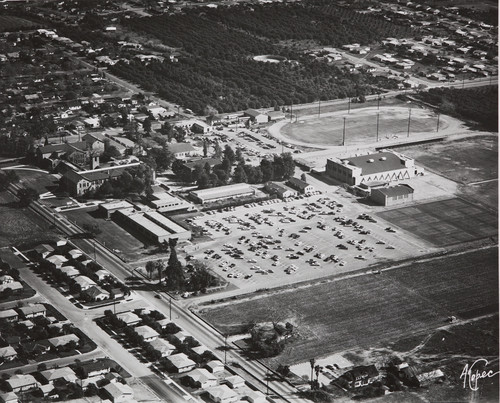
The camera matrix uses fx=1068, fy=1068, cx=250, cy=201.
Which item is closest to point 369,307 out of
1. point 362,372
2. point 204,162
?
point 362,372

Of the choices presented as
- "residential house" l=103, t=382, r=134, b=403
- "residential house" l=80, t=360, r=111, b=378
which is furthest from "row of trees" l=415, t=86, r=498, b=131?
"residential house" l=103, t=382, r=134, b=403

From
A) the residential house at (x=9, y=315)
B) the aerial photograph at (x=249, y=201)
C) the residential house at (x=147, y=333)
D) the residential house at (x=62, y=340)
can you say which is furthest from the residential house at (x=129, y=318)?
the residential house at (x=9, y=315)

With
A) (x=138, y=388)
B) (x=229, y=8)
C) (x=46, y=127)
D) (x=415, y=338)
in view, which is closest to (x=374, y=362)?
(x=415, y=338)

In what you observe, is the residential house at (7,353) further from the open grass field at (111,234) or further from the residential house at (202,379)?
the open grass field at (111,234)

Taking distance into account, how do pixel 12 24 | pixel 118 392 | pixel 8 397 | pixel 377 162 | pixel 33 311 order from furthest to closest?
pixel 12 24 → pixel 377 162 → pixel 33 311 → pixel 118 392 → pixel 8 397

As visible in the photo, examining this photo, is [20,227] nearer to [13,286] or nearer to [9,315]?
[13,286]

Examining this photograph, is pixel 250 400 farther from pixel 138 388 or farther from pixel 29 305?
pixel 29 305

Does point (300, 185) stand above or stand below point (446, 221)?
above
